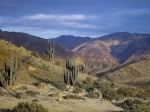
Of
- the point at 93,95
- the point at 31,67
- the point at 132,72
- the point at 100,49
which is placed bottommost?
the point at 132,72

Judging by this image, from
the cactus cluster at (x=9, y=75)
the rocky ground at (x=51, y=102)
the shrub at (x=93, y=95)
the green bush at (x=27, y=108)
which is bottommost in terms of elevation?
the shrub at (x=93, y=95)

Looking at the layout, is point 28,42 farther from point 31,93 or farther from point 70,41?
point 70,41

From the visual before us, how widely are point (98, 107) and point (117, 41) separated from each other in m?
129

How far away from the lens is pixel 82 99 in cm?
1839

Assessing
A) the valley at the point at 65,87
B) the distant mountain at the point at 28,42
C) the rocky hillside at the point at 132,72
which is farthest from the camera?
the distant mountain at the point at 28,42

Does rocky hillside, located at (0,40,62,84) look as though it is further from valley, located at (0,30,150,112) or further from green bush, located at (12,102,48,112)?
green bush, located at (12,102,48,112)

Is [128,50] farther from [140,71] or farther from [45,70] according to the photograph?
[45,70]

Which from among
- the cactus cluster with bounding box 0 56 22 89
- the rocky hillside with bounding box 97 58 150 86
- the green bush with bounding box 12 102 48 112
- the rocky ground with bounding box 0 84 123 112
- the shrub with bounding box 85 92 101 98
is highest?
the cactus cluster with bounding box 0 56 22 89

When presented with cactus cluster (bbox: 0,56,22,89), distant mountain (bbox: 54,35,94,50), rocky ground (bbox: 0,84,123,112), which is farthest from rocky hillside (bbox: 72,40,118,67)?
rocky ground (bbox: 0,84,123,112)

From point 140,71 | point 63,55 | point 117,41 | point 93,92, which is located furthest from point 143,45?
point 93,92

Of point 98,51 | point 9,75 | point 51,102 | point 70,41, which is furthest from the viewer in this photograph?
point 70,41

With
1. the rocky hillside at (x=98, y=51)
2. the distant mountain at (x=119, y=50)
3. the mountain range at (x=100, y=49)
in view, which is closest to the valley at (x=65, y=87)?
the mountain range at (x=100, y=49)

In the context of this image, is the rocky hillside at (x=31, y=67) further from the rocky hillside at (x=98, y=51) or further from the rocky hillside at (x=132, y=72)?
the rocky hillside at (x=98, y=51)

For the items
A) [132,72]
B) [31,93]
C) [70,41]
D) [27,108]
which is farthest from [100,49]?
[27,108]
